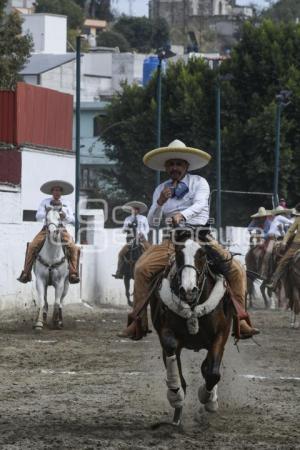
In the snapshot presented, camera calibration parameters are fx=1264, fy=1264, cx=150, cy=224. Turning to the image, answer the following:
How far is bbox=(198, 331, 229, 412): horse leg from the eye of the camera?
35.7ft

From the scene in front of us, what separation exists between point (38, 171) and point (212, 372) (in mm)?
30667

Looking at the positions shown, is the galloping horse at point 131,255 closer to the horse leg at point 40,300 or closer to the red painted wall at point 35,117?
A: the horse leg at point 40,300

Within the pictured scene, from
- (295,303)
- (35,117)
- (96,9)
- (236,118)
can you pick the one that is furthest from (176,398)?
(96,9)

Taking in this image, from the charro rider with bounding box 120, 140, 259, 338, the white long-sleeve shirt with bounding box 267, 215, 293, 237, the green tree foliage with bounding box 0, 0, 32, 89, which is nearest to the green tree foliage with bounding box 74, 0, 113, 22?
the green tree foliage with bounding box 0, 0, 32, 89

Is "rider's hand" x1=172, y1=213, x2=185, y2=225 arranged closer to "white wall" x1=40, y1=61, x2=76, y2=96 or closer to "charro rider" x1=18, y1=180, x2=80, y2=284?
"charro rider" x1=18, y1=180, x2=80, y2=284

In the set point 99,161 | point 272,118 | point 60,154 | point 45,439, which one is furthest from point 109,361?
point 99,161

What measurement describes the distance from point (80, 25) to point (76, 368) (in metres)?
113

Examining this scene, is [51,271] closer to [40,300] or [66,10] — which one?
[40,300]

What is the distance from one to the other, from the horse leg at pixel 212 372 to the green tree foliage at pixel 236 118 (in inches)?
1527

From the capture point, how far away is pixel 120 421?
1077 centimetres

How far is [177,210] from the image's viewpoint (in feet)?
38.1

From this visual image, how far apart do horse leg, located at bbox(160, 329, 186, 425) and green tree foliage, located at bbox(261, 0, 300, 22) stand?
117m

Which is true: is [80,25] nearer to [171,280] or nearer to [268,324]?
[268,324]

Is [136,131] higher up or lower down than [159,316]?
higher up
